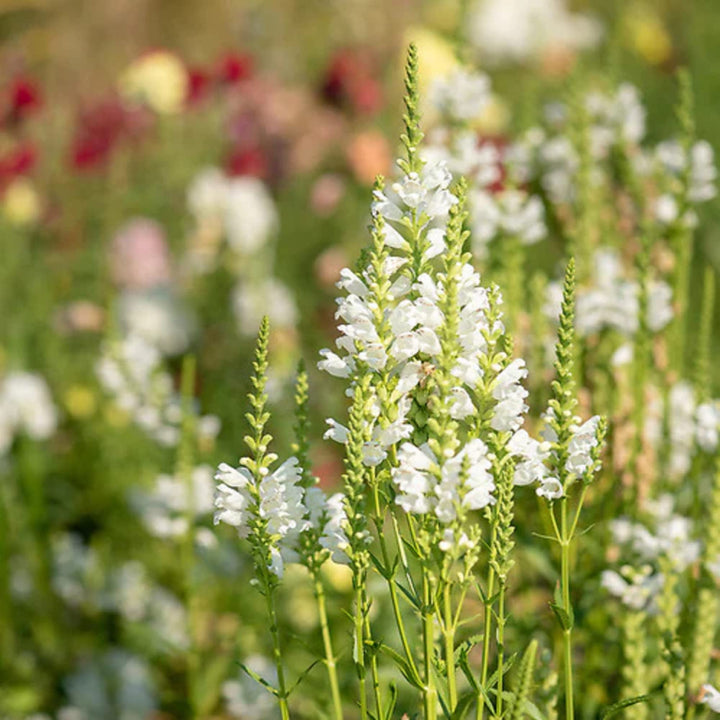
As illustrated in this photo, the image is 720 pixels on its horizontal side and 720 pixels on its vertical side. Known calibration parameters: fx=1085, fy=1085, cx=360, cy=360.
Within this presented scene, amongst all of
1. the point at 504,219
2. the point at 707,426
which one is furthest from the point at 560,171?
the point at 707,426

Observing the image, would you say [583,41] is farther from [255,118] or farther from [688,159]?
[688,159]

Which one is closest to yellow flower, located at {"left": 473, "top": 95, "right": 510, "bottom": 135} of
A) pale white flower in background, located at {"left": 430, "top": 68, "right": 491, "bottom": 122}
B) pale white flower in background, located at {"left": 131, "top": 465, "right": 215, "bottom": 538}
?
pale white flower in background, located at {"left": 430, "top": 68, "right": 491, "bottom": 122}

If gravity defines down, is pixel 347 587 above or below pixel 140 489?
below

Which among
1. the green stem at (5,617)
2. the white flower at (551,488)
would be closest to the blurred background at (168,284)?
the green stem at (5,617)

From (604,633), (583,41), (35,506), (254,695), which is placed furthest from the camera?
(583,41)

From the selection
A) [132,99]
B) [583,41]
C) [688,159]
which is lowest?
[688,159]

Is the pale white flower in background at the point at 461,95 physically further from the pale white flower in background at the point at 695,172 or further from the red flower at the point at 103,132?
the red flower at the point at 103,132

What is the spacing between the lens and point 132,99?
3.58 metres

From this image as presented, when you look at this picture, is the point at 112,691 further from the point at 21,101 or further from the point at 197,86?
the point at 197,86

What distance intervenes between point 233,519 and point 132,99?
2699mm

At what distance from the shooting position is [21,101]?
10.8 feet

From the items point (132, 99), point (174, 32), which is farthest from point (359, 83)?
point (174, 32)

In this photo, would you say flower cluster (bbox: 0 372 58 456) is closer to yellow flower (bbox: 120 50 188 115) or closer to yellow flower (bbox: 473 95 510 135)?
yellow flower (bbox: 120 50 188 115)

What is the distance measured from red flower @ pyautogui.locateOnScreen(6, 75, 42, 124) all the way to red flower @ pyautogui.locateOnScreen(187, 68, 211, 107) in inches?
18.8
